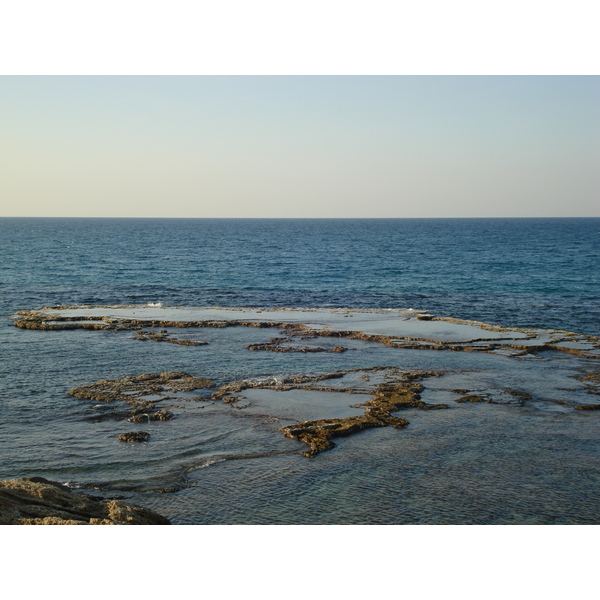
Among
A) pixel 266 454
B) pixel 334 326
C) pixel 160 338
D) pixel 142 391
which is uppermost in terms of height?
pixel 334 326

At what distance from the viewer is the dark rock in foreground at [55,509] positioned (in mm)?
9031

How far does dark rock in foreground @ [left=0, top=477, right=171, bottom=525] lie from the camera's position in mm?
9031

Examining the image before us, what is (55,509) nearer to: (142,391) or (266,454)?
(266,454)

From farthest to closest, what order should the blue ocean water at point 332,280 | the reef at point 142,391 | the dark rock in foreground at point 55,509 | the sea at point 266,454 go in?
the blue ocean water at point 332,280, the reef at point 142,391, the sea at point 266,454, the dark rock in foreground at point 55,509

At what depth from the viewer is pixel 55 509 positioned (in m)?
9.83

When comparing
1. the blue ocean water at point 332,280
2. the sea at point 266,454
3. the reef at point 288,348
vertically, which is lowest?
the sea at point 266,454

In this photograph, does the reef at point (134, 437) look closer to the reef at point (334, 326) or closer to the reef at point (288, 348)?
the reef at point (288, 348)

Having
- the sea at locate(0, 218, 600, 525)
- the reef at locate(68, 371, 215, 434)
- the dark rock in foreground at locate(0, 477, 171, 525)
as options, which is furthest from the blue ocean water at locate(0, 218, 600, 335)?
the dark rock in foreground at locate(0, 477, 171, 525)

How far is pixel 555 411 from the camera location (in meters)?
19.0

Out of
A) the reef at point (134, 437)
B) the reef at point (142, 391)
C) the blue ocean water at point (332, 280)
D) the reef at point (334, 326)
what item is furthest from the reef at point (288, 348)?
the blue ocean water at point (332, 280)

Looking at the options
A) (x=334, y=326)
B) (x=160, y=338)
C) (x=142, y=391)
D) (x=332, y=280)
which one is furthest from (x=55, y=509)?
(x=332, y=280)

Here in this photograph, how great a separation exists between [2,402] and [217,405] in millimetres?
6724

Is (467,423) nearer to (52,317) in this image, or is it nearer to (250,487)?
(250,487)

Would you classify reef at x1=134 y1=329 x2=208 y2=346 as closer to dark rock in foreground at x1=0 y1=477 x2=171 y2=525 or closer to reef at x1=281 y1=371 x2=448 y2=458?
reef at x1=281 y1=371 x2=448 y2=458
